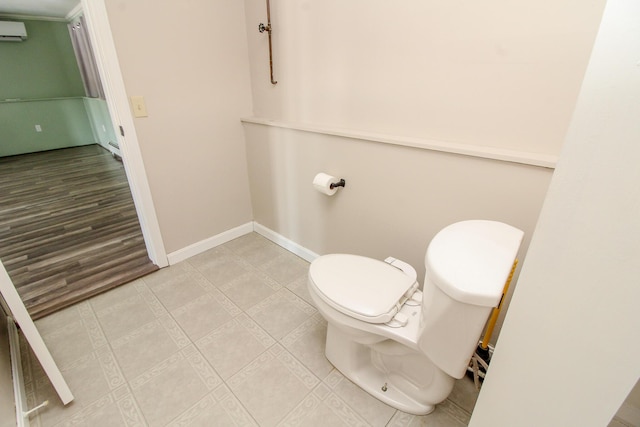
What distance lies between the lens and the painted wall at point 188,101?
1604 mm

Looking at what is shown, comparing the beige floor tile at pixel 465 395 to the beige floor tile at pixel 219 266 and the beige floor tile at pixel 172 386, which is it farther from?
the beige floor tile at pixel 219 266

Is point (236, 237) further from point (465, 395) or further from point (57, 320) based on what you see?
point (465, 395)

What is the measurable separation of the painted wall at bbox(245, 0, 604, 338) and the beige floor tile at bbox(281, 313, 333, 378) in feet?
1.59

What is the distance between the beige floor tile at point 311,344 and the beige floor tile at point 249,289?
0.33 meters

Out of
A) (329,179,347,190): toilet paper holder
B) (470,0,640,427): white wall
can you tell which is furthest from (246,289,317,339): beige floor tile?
(470,0,640,427): white wall

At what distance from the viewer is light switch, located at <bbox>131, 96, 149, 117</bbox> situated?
64.6 inches

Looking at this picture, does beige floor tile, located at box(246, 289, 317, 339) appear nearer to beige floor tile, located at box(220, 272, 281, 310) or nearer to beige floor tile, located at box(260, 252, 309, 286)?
beige floor tile, located at box(220, 272, 281, 310)

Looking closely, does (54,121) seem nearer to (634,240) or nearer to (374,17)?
(374,17)

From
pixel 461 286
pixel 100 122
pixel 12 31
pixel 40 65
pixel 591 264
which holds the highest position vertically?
pixel 12 31

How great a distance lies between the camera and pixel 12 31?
4.31 meters

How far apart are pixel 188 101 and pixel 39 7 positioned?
4188mm

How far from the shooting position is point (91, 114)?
5.17 m

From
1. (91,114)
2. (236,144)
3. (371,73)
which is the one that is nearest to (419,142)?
(371,73)

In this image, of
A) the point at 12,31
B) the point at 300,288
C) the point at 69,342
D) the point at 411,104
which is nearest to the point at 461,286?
the point at 411,104
